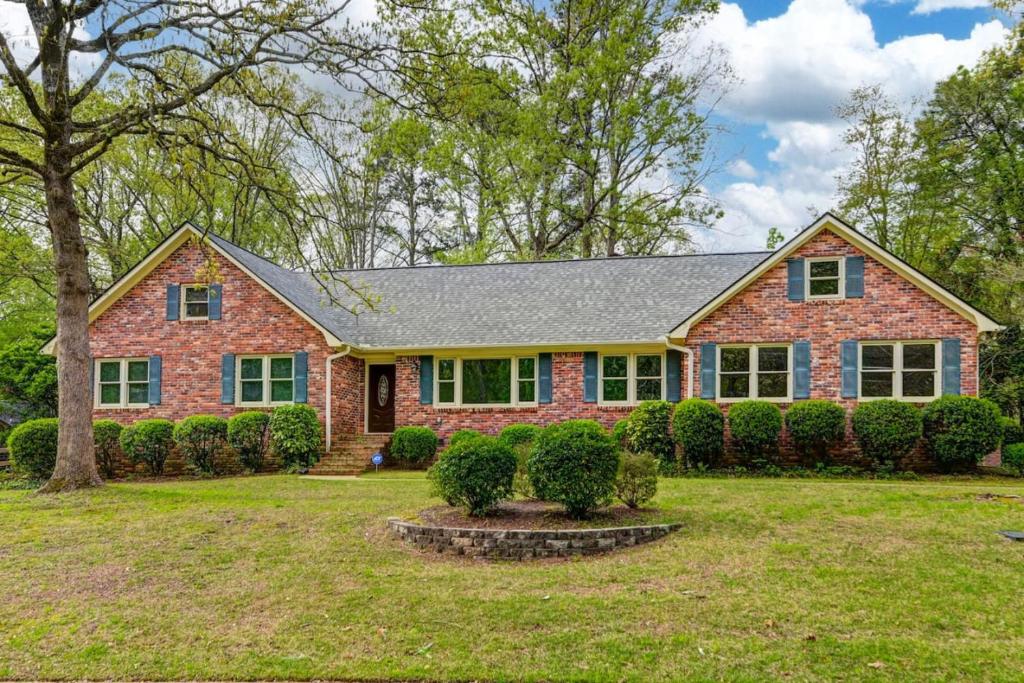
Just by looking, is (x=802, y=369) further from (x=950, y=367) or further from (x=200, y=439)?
(x=200, y=439)

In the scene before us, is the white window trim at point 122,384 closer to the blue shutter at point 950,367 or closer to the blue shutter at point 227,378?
the blue shutter at point 227,378

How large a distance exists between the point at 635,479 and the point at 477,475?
2.22 m

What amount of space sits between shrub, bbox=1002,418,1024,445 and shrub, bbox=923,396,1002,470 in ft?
1.20

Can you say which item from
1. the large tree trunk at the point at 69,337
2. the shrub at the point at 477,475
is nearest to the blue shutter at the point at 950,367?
the shrub at the point at 477,475

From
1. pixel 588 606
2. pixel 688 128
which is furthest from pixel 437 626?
pixel 688 128

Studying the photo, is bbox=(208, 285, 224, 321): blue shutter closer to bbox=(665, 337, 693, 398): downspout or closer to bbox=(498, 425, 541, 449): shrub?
bbox=(498, 425, 541, 449): shrub

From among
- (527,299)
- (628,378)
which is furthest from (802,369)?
(527,299)

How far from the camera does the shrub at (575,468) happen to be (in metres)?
9.34

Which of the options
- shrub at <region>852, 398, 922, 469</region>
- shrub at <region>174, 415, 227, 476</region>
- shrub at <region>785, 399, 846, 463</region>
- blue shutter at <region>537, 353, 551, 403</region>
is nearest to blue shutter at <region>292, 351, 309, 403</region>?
shrub at <region>174, 415, 227, 476</region>

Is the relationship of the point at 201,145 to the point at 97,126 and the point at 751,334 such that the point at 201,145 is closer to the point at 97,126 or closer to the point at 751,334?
the point at 97,126

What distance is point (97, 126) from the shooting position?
13.3 meters

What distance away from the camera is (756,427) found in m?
16.2

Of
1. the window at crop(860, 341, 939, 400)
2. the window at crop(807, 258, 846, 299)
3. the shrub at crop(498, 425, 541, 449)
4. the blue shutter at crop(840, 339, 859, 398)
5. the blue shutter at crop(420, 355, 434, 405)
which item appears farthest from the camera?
the blue shutter at crop(420, 355, 434, 405)

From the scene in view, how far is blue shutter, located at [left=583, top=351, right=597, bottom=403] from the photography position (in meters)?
18.6
